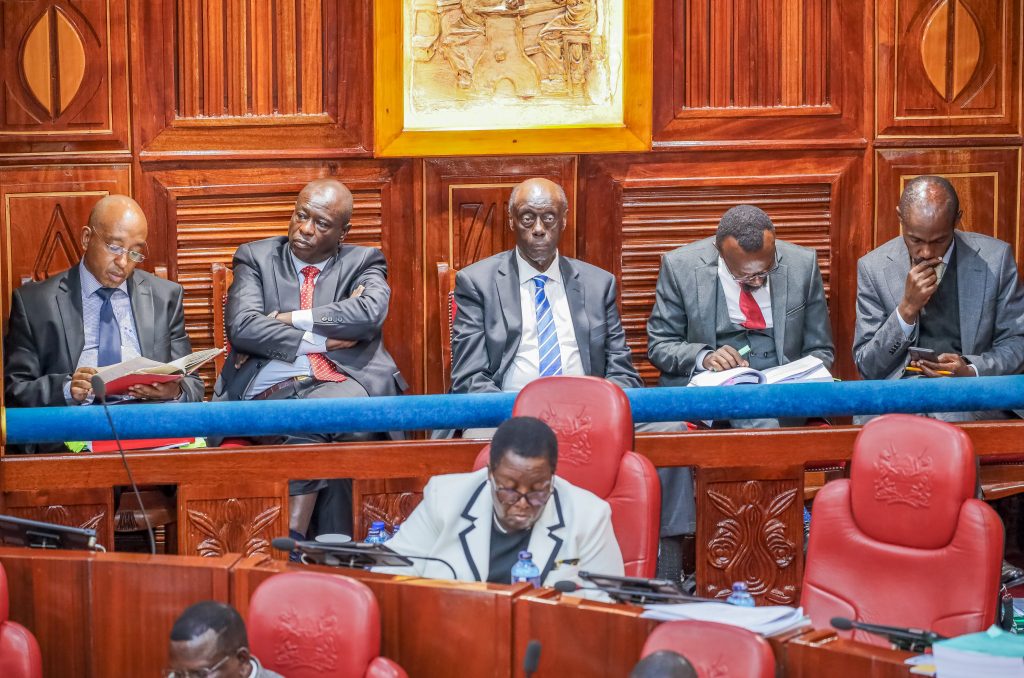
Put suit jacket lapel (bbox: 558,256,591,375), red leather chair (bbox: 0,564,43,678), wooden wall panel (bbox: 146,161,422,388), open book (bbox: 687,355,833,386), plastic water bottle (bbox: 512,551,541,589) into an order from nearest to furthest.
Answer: red leather chair (bbox: 0,564,43,678), plastic water bottle (bbox: 512,551,541,589), open book (bbox: 687,355,833,386), suit jacket lapel (bbox: 558,256,591,375), wooden wall panel (bbox: 146,161,422,388)

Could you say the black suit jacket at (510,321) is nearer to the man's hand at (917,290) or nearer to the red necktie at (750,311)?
the red necktie at (750,311)

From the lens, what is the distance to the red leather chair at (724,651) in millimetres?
2809

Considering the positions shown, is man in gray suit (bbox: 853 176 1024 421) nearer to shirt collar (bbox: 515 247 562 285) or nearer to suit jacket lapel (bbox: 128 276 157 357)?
shirt collar (bbox: 515 247 562 285)

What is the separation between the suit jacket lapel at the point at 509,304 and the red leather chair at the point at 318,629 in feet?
6.63

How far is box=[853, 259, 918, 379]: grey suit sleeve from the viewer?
492 cm

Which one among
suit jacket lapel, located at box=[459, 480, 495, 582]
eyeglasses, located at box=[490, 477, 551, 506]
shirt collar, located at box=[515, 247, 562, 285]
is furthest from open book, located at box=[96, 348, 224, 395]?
shirt collar, located at box=[515, 247, 562, 285]

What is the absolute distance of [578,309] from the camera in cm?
520

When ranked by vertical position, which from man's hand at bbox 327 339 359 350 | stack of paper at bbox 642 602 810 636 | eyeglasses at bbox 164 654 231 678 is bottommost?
eyeglasses at bbox 164 654 231 678

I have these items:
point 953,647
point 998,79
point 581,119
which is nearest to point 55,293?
point 581,119

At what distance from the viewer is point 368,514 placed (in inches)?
164

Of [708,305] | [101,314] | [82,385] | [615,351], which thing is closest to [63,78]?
[101,314]

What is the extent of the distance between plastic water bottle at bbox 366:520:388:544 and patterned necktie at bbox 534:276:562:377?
1205mm

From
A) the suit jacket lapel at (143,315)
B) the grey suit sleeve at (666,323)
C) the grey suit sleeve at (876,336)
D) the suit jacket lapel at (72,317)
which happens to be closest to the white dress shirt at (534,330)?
the grey suit sleeve at (666,323)

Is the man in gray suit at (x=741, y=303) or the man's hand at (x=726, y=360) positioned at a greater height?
the man in gray suit at (x=741, y=303)
